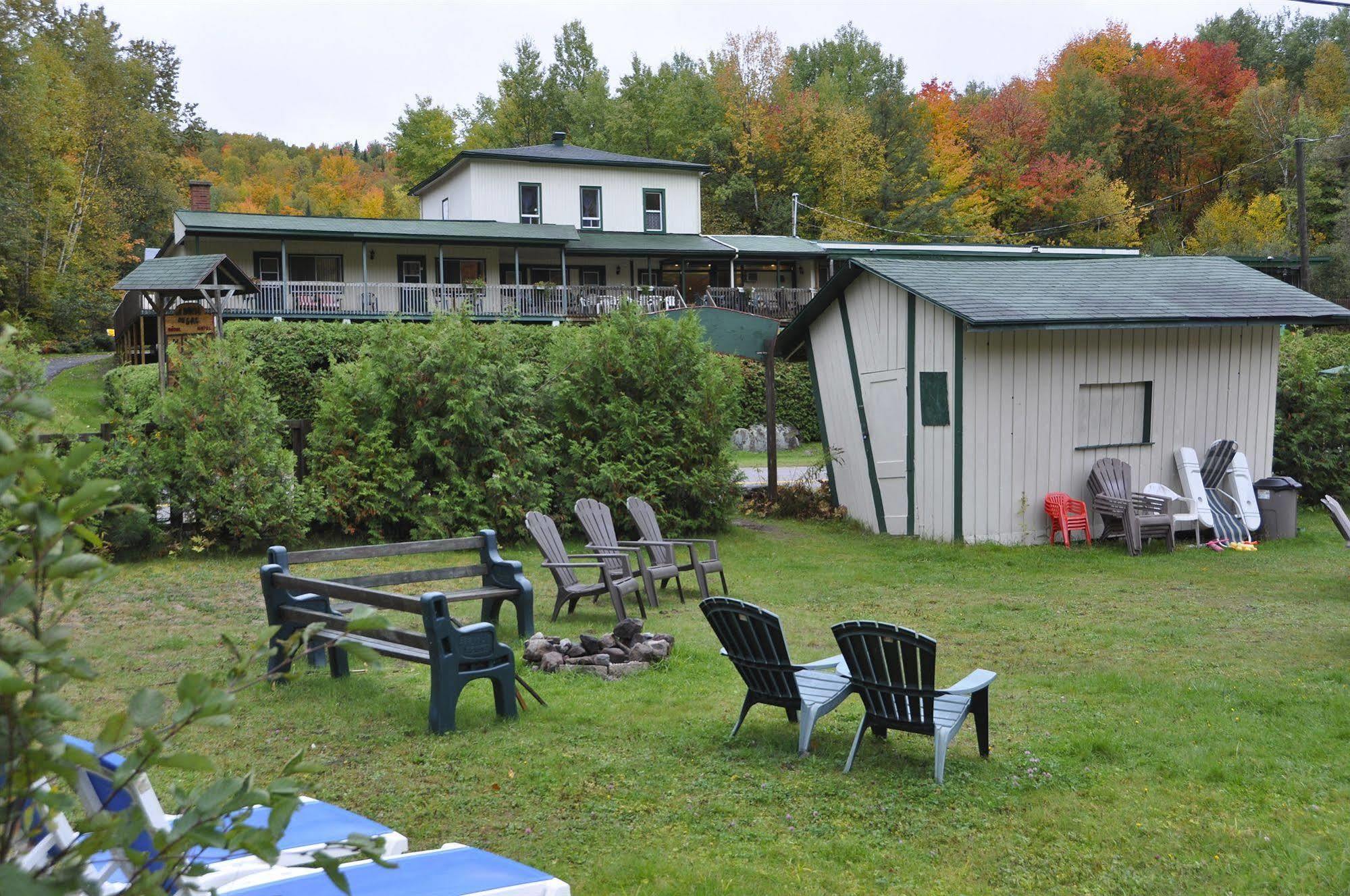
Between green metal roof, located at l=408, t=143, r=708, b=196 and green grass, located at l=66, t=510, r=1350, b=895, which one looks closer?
green grass, located at l=66, t=510, r=1350, b=895

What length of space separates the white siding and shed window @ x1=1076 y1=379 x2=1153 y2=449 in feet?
85.7

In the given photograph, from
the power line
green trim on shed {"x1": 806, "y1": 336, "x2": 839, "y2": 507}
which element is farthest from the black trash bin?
the power line

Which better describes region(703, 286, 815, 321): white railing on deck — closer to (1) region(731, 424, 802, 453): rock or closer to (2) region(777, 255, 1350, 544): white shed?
(1) region(731, 424, 802, 453): rock

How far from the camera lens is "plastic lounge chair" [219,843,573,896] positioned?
3258mm

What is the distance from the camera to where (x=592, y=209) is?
3825 cm

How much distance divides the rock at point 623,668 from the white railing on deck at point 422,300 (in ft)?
72.1

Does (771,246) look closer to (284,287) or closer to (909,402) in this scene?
(284,287)

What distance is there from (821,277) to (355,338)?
23.0 metres

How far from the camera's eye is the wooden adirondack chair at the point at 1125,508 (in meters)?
13.3

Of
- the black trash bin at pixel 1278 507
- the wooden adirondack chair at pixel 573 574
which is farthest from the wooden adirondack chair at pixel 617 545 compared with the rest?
the black trash bin at pixel 1278 507

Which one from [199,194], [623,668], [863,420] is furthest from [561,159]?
[623,668]

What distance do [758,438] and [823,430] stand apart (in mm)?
11548

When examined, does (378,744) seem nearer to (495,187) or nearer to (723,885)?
(723,885)

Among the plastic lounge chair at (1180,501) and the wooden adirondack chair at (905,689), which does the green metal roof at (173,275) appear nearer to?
the wooden adirondack chair at (905,689)
